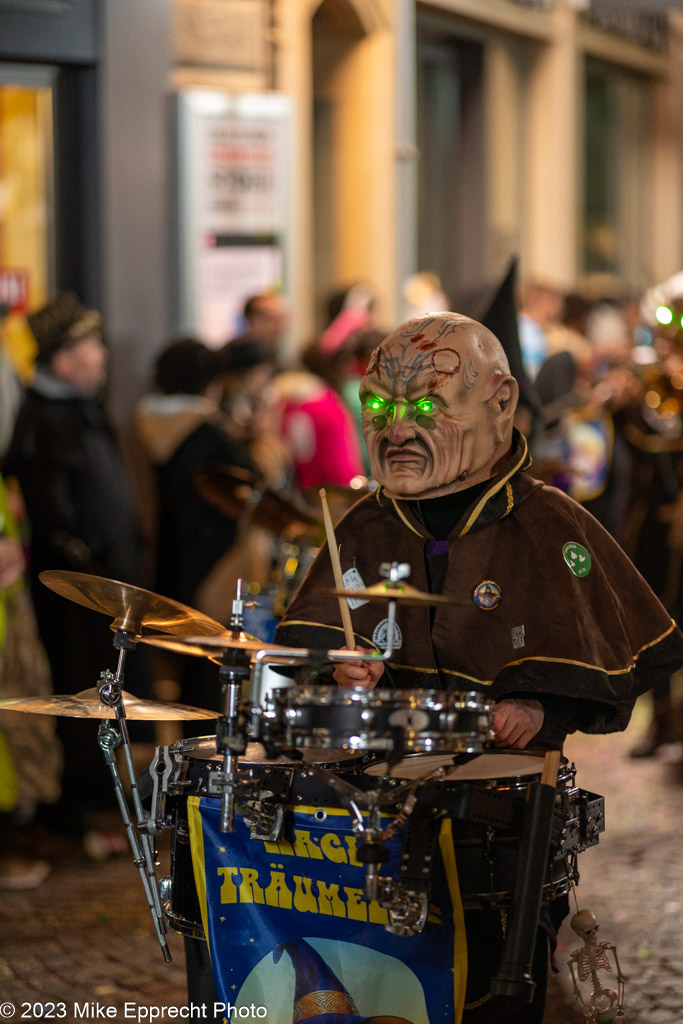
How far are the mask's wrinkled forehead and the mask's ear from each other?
0.08m

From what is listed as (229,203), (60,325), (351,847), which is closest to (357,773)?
(351,847)

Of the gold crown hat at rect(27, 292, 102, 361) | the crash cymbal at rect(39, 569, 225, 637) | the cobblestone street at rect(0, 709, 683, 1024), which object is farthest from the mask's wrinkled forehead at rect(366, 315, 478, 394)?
the gold crown hat at rect(27, 292, 102, 361)

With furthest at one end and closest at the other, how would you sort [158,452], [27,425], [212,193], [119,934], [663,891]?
[212,193], [158,452], [27,425], [663,891], [119,934]

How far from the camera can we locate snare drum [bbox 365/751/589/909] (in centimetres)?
305

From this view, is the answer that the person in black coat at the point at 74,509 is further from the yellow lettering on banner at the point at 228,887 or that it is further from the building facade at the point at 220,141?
the yellow lettering on banner at the point at 228,887

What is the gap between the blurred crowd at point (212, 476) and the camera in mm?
5613

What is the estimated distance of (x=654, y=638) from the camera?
355cm

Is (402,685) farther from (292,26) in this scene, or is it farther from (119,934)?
(292,26)

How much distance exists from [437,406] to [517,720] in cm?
72

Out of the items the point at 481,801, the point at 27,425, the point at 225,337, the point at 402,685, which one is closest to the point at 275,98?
the point at 225,337

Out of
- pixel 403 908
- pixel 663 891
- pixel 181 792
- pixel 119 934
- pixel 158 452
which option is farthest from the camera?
pixel 158 452

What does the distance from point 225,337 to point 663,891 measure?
3700 mm

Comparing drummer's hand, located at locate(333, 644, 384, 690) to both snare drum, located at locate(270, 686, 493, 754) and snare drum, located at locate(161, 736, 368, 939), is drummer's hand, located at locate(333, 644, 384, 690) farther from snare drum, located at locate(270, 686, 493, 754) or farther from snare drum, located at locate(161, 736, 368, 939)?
snare drum, located at locate(270, 686, 493, 754)

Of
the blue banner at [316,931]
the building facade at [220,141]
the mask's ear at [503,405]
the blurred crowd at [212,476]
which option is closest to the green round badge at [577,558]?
the mask's ear at [503,405]
